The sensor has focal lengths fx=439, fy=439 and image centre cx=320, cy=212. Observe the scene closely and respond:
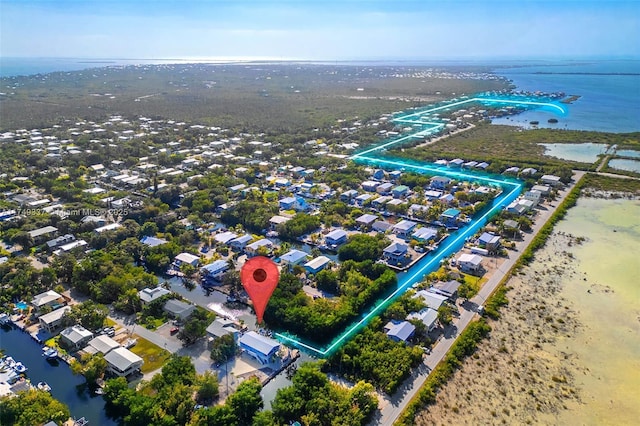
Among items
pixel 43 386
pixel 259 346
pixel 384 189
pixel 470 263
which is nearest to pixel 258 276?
pixel 259 346

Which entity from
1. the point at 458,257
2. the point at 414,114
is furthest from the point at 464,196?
the point at 414,114

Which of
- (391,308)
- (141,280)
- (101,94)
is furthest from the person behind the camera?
(101,94)

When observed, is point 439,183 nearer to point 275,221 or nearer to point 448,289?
point 275,221

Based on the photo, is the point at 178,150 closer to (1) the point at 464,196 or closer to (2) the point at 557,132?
(1) the point at 464,196

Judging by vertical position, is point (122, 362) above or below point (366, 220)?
above

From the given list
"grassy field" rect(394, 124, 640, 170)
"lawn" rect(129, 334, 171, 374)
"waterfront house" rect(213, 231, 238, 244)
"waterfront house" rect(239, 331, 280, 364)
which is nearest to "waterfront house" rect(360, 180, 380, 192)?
"grassy field" rect(394, 124, 640, 170)

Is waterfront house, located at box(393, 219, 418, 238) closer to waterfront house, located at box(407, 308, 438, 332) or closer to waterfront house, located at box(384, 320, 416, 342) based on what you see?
waterfront house, located at box(407, 308, 438, 332)

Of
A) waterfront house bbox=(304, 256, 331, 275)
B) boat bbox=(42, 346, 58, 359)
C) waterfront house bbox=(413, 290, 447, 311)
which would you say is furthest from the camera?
waterfront house bbox=(304, 256, 331, 275)
